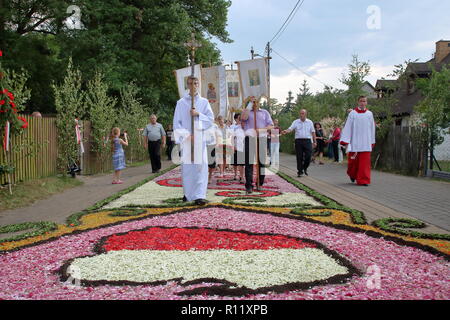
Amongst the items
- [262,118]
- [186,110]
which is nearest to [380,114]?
[262,118]

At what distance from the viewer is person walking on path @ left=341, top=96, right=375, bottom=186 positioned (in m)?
11.9

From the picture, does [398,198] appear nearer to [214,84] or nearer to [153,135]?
[153,135]

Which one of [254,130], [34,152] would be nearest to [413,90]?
[254,130]

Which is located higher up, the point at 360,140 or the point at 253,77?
the point at 253,77

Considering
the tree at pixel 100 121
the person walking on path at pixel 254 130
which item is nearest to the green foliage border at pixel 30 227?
the person walking on path at pixel 254 130

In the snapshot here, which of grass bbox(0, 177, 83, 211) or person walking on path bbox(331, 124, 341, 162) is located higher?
person walking on path bbox(331, 124, 341, 162)

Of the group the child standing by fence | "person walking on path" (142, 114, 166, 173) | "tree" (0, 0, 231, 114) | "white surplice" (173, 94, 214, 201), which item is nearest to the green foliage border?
"white surplice" (173, 94, 214, 201)

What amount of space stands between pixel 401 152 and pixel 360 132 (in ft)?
15.7

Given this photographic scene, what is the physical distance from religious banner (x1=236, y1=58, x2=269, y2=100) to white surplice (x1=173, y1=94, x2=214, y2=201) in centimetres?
367

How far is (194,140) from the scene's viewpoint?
853 cm

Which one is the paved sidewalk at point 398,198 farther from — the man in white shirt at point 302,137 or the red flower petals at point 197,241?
the red flower petals at point 197,241

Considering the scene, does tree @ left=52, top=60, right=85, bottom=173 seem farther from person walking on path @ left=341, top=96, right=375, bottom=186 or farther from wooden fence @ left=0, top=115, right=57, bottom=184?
person walking on path @ left=341, top=96, right=375, bottom=186

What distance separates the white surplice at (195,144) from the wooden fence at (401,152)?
911 cm
